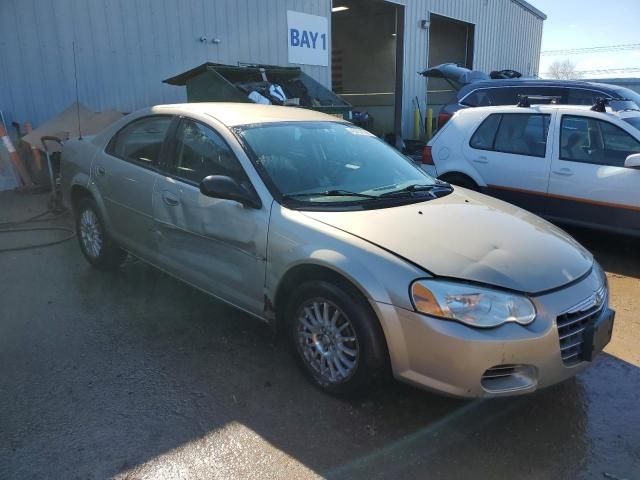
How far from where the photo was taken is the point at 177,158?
3.89 metres

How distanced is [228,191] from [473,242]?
4.75 ft

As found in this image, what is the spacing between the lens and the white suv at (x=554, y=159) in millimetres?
5324

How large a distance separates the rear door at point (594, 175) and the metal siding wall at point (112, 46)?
7039 mm

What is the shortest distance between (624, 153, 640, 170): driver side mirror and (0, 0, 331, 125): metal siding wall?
7768 millimetres

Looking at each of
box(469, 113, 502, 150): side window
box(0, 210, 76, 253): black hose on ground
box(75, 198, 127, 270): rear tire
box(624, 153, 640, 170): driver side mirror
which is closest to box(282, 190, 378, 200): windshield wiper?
box(75, 198, 127, 270): rear tire

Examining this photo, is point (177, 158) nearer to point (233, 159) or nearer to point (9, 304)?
point (233, 159)

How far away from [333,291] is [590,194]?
152 inches

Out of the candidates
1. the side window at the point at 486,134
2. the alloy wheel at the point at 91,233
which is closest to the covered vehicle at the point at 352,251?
the alloy wheel at the point at 91,233

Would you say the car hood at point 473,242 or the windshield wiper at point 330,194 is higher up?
the windshield wiper at point 330,194

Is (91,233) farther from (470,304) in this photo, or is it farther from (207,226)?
(470,304)

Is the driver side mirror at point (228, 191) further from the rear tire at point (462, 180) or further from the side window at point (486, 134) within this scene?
the side window at point (486, 134)

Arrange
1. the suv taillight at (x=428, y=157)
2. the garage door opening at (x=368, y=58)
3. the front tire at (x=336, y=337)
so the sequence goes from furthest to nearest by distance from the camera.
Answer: the garage door opening at (x=368, y=58), the suv taillight at (x=428, y=157), the front tire at (x=336, y=337)

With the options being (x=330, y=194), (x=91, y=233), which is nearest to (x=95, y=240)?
(x=91, y=233)

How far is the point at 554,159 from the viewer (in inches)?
226
